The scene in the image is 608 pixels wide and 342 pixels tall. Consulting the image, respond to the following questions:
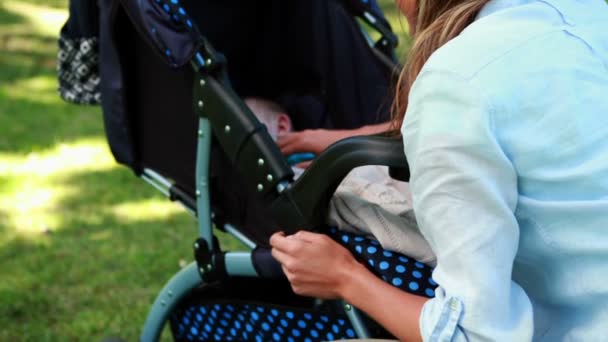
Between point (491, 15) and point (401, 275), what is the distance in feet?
1.48

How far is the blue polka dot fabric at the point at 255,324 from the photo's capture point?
185 centimetres

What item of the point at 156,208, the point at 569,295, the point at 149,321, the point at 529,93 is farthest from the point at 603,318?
the point at 156,208

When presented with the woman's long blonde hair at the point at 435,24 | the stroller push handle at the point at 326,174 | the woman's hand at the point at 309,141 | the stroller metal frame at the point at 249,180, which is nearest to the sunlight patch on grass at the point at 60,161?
the stroller metal frame at the point at 249,180

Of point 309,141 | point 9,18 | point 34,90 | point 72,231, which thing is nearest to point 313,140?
point 309,141

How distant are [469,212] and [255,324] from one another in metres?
0.90

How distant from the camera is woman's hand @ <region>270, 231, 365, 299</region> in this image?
1.52 m

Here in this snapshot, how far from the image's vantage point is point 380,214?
1.60 metres

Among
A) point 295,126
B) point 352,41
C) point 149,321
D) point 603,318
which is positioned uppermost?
point 603,318

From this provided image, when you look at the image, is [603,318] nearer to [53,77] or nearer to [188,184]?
[188,184]

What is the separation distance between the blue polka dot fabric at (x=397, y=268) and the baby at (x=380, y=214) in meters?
0.01

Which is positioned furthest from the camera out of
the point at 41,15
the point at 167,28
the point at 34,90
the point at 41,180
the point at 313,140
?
the point at 41,15

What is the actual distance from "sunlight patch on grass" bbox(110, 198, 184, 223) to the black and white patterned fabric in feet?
4.27

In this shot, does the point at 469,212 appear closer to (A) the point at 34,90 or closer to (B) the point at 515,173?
(B) the point at 515,173

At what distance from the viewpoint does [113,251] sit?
3229mm
